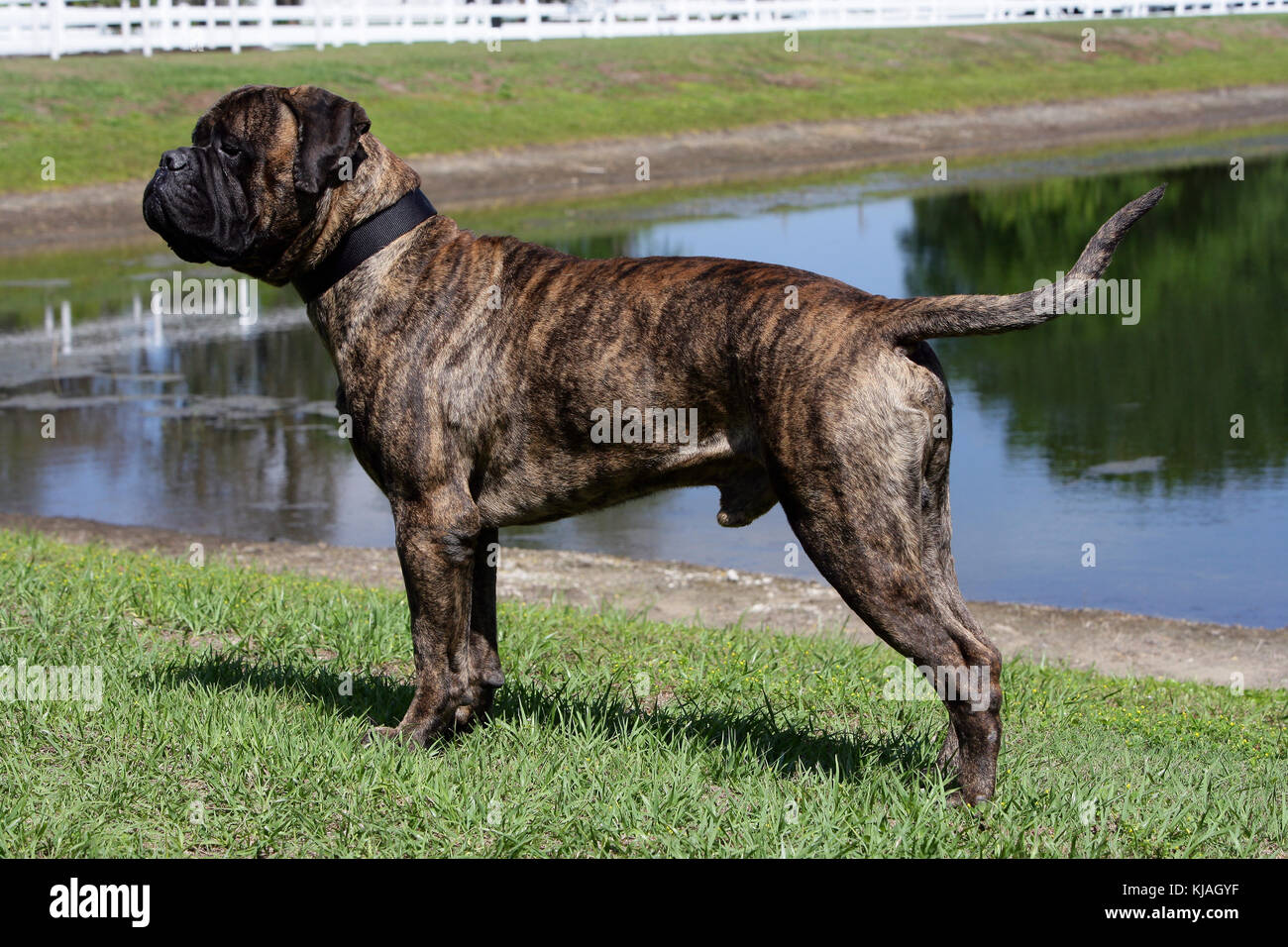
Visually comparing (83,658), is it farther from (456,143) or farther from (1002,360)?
(456,143)

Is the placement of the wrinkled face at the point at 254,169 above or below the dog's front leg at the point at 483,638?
above

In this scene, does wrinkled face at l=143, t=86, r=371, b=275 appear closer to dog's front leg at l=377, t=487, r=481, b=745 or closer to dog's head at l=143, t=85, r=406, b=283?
dog's head at l=143, t=85, r=406, b=283

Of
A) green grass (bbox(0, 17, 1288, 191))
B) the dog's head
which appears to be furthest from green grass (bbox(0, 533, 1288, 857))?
green grass (bbox(0, 17, 1288, 191))

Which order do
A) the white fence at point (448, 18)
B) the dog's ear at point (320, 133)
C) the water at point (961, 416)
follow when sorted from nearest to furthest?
1. the dog's ear at point (320, 133)
2. the water at point (961, 416)
3. the white fence at point (448, 18)

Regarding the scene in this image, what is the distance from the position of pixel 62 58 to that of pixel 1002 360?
90.7 ft

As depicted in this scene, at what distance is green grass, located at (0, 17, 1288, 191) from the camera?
33031 mm

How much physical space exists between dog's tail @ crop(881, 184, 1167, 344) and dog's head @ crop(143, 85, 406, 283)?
200cm

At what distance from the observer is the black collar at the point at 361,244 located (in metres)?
5.46

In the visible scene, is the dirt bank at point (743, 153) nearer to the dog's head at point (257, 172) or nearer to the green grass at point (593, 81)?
the green grass at point (593, 81)

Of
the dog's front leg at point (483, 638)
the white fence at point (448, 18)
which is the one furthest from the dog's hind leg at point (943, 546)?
the white fence at point (448, 18)

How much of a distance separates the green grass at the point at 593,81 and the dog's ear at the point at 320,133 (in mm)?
26892

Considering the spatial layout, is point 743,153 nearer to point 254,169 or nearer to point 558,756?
point 254,169

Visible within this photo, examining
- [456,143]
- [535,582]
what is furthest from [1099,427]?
[456,143]

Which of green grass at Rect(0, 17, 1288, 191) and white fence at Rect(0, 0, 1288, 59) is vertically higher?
white fence at Rect(0, 0, 1288, 59)
